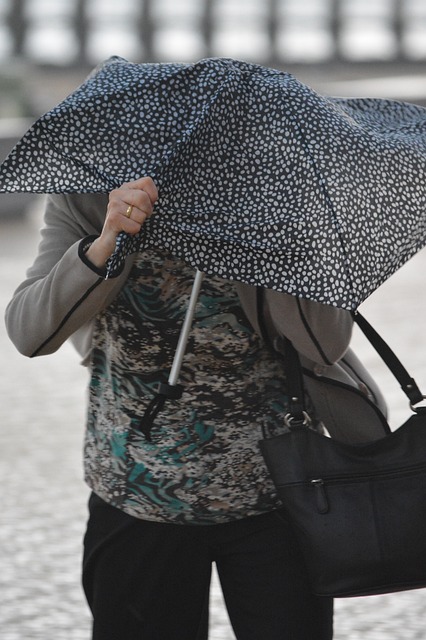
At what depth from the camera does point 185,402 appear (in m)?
2.17

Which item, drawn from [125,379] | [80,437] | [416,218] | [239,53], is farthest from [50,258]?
[239,53]

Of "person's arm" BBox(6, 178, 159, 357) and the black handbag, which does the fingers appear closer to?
"person's arm" BBox(6, 178, 159, 357)

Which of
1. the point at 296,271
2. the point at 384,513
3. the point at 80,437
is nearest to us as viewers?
the point at 296,271

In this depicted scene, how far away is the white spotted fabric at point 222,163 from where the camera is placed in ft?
6.40

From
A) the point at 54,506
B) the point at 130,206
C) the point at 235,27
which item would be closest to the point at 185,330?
the point at 130,206

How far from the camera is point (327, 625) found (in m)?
2.27

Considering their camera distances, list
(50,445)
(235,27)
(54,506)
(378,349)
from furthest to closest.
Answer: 1. (235,27)
2. (50,445)
3. (54,506)
4. (378,349)

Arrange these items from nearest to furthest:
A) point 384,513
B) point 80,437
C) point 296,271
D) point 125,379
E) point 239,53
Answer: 1. point 296,271
2. point 384,513
3. point 125,379
4. point 80,437
5. point 239,53

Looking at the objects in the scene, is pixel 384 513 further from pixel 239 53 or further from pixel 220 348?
pixel 239 53

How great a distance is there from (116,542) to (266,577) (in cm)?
27

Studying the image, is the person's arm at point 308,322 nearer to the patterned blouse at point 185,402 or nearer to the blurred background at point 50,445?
the patterned blouse at point 185,402

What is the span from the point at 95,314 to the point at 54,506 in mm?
2959

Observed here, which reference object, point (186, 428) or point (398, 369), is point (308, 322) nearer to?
point (398, 369)

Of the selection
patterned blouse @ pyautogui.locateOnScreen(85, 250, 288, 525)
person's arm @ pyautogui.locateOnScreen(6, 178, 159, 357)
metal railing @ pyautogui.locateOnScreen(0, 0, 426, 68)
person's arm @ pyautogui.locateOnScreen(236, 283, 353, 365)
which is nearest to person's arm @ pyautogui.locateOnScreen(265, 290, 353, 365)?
person's arm @ pyautogui.locateOnScreen(236, 283, 353, 365)
